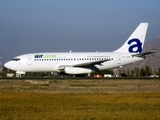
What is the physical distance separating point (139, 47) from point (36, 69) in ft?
56.9

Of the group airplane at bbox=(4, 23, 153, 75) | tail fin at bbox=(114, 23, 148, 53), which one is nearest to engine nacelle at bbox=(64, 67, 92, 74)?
airplane at bbox=(4, 23, 153, 75)

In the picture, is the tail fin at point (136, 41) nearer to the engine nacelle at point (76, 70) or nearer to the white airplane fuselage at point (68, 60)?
the white airplane fuselage at point (68, 60)

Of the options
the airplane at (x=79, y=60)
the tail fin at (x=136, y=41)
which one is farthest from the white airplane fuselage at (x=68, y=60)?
the tail fin at (x=136, y=41)

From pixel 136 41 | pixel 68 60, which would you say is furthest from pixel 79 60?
pixel 136 41

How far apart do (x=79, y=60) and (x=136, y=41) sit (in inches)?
396

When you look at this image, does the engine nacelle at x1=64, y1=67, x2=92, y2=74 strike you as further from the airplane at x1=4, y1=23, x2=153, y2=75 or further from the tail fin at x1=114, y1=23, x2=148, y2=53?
the tail fin at x1=114, y1=23, x2=148, y2=53

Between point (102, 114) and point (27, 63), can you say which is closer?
point (102, 114)

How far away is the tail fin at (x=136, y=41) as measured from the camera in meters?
66.8

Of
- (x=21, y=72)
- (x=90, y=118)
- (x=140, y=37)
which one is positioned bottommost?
(x=90, y=118)

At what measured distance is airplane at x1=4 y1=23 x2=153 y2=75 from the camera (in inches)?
2547

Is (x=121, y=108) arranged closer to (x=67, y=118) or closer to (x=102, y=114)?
(x=102, y=114)

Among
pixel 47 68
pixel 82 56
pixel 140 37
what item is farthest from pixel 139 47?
pixel 47 68

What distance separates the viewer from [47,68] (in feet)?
217

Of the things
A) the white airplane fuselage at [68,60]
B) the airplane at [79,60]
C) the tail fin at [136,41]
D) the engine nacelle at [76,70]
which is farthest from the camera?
the tail fin at [136,41]
